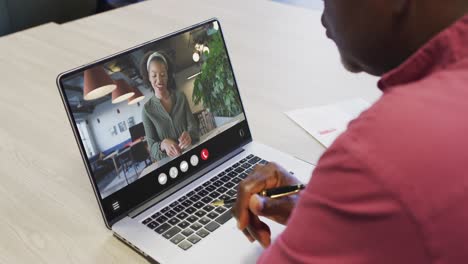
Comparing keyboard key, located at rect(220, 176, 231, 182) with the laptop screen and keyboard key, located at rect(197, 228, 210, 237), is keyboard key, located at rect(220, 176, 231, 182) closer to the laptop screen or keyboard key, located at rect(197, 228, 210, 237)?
the laptop screen

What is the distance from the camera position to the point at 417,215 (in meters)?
0.47

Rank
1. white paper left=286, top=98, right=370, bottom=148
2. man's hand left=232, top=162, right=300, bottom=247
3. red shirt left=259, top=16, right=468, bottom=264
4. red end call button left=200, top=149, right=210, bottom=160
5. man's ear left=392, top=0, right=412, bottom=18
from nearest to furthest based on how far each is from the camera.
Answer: red shirt left=259, top=16, right=468, bottom=264
man's ear left=392, top=0, right=412, bottom=18
man's hand left=232, top=162, right=300, bottom=247
red end call button left=200, top=149, right=210, bottom=160
white paper left=286, top=98, right=370, bottom=148

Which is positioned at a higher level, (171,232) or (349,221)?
(349,221)

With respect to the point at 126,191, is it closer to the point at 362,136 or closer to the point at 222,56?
the point at 222,56

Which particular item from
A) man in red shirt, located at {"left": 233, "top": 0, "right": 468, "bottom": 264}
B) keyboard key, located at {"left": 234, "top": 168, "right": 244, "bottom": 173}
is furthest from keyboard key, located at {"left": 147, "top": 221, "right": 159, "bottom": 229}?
man in red shirt, located at {"left": 233, "top": 0, "right": 468, "bottom": 264}

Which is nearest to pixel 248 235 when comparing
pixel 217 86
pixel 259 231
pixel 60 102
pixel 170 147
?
pixel 259 231

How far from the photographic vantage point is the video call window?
0.90m

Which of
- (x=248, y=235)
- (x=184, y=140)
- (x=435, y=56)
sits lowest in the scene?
(x=248, y=235)

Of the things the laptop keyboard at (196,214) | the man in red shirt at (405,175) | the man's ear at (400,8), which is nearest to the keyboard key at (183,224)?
the laptop keyboard at (196,214)

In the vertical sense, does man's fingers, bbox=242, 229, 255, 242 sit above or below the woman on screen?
below

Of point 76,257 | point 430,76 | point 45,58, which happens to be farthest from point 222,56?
point 45,58

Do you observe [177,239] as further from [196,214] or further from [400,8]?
[400,8]

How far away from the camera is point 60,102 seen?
4.42 ft

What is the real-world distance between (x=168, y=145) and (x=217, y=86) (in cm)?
17
